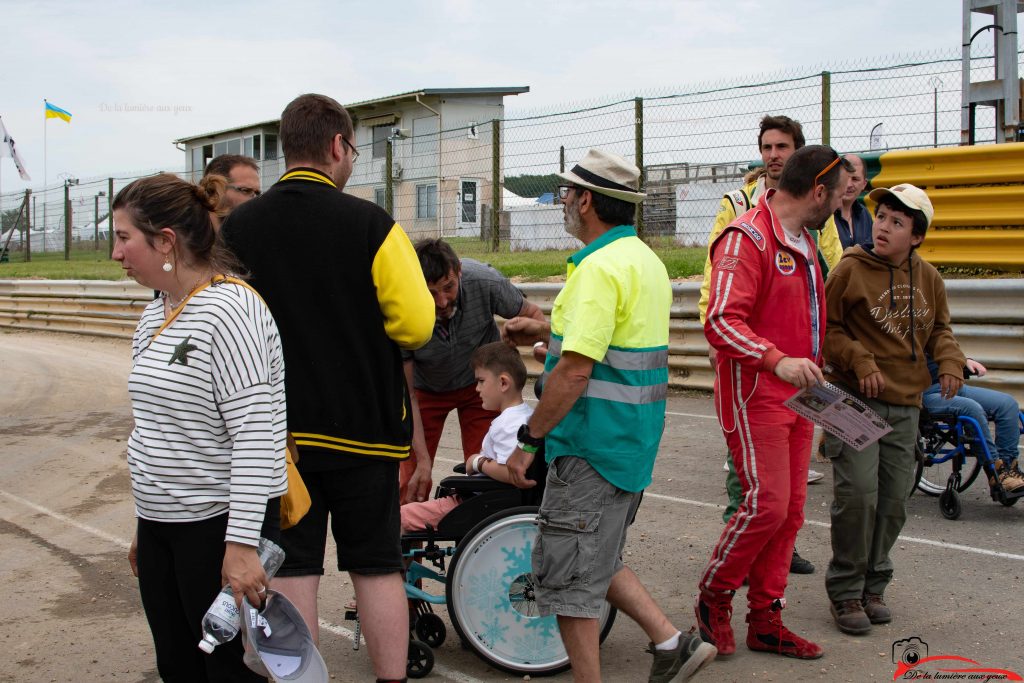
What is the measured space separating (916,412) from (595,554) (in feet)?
6.74

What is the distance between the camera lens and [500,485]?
175 inches

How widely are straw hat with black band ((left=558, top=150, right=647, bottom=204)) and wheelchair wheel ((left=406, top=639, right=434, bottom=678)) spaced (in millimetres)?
2012

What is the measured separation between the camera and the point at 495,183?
45.7ft

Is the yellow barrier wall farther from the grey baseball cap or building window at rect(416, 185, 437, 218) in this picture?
the grey baseball cap

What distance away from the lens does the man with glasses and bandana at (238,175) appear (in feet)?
16.2

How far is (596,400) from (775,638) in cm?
160

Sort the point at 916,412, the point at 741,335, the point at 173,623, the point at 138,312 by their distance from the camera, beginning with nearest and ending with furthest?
1. the point at 173,623
2. the point at 741,335
3. the point at 916,412
4. the point at 138,312

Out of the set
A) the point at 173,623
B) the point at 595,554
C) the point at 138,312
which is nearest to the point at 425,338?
the point at 595,554

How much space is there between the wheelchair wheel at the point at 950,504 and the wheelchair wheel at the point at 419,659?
12.1ft

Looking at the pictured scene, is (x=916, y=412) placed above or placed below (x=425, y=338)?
below

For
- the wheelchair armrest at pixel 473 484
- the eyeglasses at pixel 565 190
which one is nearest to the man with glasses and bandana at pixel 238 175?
the wheelchair armrest at pixel 473 484

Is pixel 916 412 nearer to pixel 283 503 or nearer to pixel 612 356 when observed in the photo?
pixel 612 356

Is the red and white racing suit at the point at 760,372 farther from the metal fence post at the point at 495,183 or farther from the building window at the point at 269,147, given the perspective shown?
the building window at the point at 269,147

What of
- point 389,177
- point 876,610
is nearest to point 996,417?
point 876,610
